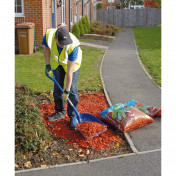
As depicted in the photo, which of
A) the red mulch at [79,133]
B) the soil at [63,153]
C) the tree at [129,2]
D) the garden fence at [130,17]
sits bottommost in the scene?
the soil at [63,153]

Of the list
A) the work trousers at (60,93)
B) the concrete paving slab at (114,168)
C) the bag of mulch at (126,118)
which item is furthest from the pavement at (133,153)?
the work trousers at (60,93)

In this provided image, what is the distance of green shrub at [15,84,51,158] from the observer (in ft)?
13.3

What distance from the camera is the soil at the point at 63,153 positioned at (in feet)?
12.8

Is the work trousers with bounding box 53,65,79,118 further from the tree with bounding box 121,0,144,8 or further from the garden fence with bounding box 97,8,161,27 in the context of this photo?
the tree with bounding box 121,0,144,8

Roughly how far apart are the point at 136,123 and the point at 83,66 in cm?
560

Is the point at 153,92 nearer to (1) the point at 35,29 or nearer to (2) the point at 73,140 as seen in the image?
(2) the point at 73,140

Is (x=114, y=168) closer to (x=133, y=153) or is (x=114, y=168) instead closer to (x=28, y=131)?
(x=133, y=153)

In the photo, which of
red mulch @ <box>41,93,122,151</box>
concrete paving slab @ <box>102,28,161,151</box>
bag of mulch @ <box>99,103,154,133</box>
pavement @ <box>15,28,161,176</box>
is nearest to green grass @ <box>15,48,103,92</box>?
concrete paving slab @ <box>102,28,161,151</box>

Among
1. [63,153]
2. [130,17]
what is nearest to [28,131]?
[63,153]

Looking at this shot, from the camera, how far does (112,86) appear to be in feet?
26.0

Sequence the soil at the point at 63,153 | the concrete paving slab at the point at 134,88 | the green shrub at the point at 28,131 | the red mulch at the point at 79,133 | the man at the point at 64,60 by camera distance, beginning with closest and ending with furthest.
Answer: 1. the soil at the point at 63,153
2. the green shrub at the point at 28,131
3. the man at the point at 64,60
4. the red mulch at the point at 79,133
5. the concrete paving slab at the point at 134,88

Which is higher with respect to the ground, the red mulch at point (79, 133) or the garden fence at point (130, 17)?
the garden fence at point (130, 17)

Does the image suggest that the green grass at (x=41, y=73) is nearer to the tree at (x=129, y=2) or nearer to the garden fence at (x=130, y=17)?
the garden fence at (x=130, y=17)

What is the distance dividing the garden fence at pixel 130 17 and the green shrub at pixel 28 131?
34.0m
